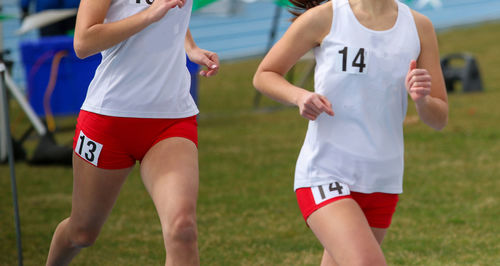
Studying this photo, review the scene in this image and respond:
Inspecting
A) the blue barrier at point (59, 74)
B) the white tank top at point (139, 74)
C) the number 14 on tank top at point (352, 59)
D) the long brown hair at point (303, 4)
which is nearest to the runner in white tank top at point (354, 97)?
the number 14 on tank top at point (352, 59)

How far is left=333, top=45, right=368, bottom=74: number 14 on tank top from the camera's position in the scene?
8.46 ft

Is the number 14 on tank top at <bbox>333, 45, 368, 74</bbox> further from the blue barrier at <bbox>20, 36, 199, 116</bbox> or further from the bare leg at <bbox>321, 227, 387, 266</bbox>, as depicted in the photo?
the blue barrier at <bbox>20, 36, 199, 116</bbox>

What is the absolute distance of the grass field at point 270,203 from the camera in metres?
4.53

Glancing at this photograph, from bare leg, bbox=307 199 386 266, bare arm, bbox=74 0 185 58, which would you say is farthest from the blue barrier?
bare leg, bbox=307 199 386 266

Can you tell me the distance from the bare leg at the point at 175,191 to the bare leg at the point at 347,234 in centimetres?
43

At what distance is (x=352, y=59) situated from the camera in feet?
8.45

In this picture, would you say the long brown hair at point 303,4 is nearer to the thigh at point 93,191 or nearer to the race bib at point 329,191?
the race bib at point 329,191

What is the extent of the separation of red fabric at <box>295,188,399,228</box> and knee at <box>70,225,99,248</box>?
901mm

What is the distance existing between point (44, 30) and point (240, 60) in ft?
21.9

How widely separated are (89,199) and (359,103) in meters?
1.11

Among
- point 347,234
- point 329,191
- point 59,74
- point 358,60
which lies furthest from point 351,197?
point 59,74

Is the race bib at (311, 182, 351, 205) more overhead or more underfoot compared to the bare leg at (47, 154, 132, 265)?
more overhead

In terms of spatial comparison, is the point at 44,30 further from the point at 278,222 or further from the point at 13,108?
the point at 278,222

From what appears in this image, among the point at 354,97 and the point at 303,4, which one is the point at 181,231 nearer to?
the point at 354,97
